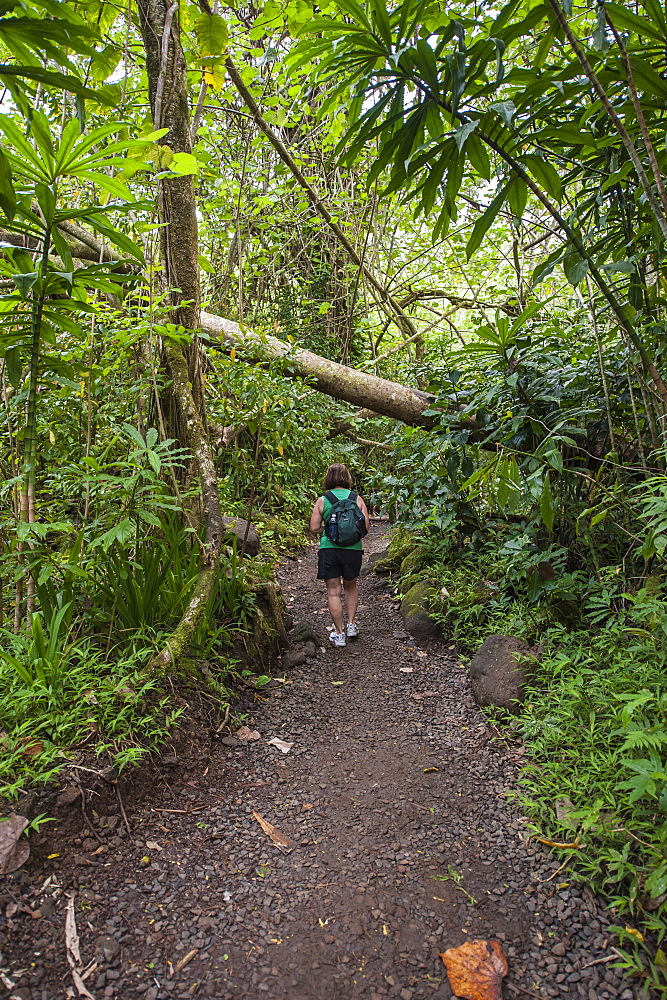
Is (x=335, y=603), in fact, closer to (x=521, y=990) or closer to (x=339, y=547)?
(x=339, y=547)

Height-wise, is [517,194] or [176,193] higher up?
[176,193]

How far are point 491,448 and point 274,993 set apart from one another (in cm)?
386

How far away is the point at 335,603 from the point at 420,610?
0.61 metres

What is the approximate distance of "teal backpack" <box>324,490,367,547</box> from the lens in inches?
158

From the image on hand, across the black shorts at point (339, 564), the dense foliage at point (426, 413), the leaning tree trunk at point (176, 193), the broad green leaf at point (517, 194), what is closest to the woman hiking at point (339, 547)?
the black shorts at point (339, 564)

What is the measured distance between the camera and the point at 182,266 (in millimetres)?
3203

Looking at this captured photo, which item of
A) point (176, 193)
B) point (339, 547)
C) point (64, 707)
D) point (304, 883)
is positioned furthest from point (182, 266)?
point (304, 883)

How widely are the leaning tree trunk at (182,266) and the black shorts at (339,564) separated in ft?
3.75

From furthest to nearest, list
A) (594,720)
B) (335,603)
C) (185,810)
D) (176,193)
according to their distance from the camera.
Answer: (335,603)
(176,193)
(594,720)
(185,810)

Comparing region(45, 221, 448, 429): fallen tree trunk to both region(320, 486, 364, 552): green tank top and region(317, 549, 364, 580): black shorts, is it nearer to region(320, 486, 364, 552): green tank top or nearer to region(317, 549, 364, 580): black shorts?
region(320, 486, 364, 552): green tank top

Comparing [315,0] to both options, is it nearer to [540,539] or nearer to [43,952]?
[540,539]

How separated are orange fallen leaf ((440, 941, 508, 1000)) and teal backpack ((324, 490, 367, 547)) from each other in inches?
101

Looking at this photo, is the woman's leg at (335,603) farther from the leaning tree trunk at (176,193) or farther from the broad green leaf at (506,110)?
the broad green leaf at (506,110)

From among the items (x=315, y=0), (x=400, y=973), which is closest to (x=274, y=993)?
(x=400, y=973)
